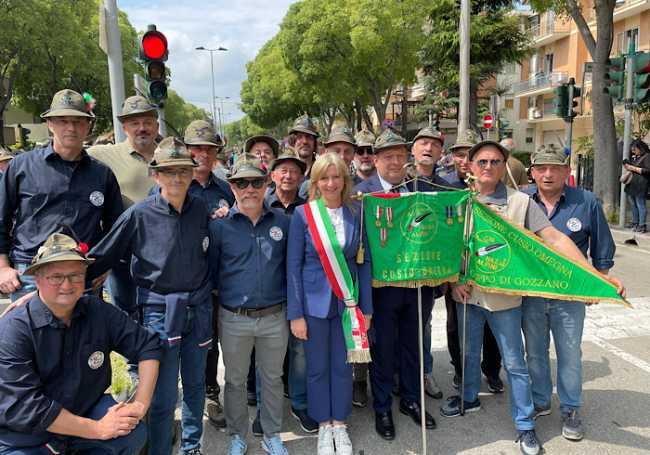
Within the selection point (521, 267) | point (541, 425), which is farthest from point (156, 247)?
point (541, 425)

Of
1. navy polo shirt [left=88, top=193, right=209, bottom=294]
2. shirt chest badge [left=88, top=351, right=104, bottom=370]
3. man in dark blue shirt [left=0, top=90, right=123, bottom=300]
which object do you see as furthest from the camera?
man in dark blue shirt [left=0, top=90, right=123, bottom=300]

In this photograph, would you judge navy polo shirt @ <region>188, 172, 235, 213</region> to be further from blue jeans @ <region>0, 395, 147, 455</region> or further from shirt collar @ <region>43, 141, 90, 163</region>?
blue jeans @ <region>0, 395, 147, 455</region>

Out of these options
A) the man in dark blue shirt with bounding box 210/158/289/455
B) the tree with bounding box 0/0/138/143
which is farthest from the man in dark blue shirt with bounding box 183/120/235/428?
the tree with bounding box 0/0/138/143

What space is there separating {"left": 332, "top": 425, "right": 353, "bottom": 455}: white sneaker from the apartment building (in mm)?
26085

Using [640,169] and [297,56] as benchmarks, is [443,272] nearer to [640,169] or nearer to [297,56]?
[640,169]

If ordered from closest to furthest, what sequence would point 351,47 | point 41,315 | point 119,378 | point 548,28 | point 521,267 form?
point 41,315
point 521,267
point 119,378
point 351,47
point 548,28

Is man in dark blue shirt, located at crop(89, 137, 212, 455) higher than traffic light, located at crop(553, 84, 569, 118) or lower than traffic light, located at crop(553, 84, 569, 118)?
lower

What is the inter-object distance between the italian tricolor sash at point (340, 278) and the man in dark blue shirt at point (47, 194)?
59.9 inches

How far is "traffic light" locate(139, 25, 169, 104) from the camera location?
607 cm

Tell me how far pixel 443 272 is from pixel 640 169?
30.8ft

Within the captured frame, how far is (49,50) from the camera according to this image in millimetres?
25797

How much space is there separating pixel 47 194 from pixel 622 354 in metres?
5.29

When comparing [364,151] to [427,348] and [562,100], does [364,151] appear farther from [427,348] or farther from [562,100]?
[562,100]

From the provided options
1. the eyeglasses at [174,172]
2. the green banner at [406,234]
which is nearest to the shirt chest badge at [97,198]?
the eyeglasses at [174,172]
